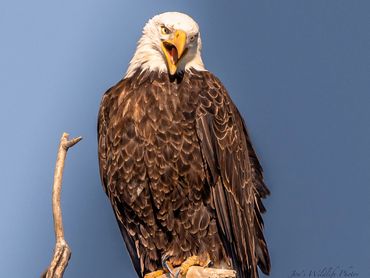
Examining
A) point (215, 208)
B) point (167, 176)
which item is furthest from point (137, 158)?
point (215, 208)

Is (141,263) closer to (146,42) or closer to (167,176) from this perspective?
(167,176)

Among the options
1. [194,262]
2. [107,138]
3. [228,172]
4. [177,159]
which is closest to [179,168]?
[177,159]

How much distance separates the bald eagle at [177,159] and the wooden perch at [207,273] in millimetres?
76

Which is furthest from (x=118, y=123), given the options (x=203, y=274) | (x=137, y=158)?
(x=203, y=274)

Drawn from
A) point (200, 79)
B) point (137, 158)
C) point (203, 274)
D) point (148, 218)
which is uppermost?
point (200, 79)

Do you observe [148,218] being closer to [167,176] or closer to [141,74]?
[167,176]

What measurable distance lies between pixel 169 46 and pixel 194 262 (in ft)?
3.52

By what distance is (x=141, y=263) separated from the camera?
478 cm

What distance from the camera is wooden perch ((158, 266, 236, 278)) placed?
13.6 ft

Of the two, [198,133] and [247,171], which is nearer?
[198,133]

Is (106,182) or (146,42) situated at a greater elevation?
(146,42)

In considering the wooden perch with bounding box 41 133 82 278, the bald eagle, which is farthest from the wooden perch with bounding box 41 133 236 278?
the bald eagle

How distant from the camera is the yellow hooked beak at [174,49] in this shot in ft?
14.1

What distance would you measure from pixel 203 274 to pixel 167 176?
19.6 inches
